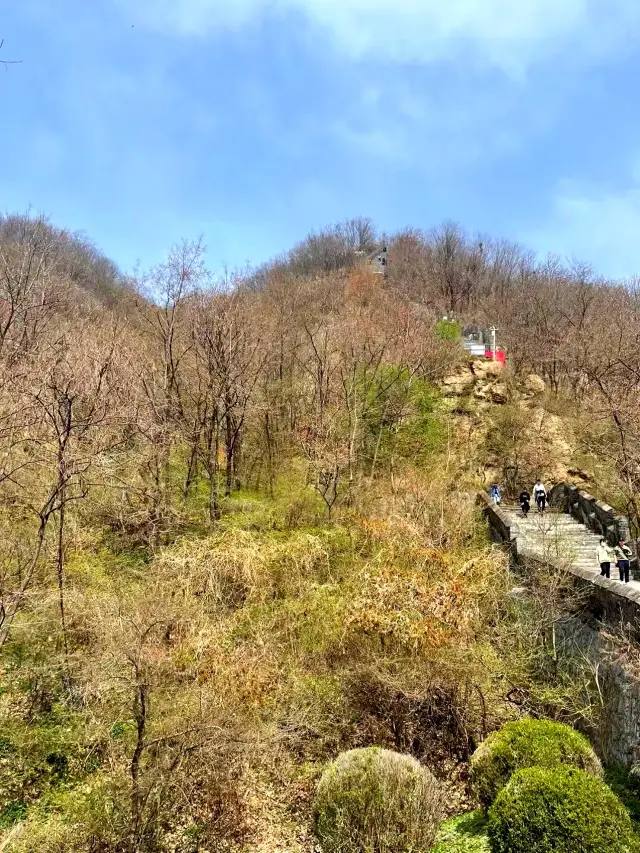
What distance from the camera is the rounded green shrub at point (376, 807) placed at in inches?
294

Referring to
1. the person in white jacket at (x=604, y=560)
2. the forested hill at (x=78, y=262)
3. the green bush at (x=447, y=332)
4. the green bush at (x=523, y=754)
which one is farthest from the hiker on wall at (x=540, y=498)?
the forested hill at (x=78, y=262)

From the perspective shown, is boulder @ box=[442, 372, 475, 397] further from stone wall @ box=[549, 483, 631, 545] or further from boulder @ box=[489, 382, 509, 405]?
stone wall @ box=[549, 483, 631, 545]

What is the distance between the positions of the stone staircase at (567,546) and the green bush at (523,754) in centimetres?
252

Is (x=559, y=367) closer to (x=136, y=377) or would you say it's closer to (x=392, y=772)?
(x=136, y=377)

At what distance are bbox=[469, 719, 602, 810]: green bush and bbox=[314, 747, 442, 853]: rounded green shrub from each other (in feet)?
2.93

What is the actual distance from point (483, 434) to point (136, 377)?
14.2 meters

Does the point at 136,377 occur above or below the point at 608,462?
above

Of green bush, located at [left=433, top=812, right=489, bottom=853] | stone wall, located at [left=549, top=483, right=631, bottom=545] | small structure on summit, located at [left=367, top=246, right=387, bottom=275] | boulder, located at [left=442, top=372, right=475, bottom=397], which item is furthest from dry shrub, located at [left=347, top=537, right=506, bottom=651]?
small structure on summit, located at [left=367, top=246, right=387, bottom=275]

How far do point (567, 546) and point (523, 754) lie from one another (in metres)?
6.09

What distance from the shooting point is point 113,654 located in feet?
25.3

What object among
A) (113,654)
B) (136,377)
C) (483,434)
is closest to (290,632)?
(113,654)

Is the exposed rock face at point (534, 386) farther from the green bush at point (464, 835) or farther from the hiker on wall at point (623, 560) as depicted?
the green bush at point (464, 835)

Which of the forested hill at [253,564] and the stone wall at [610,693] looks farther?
the stone wall at [610,693]

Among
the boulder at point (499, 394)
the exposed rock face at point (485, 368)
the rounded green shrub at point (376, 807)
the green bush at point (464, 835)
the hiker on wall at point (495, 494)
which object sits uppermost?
the exposed rock face at point (485, 368)
